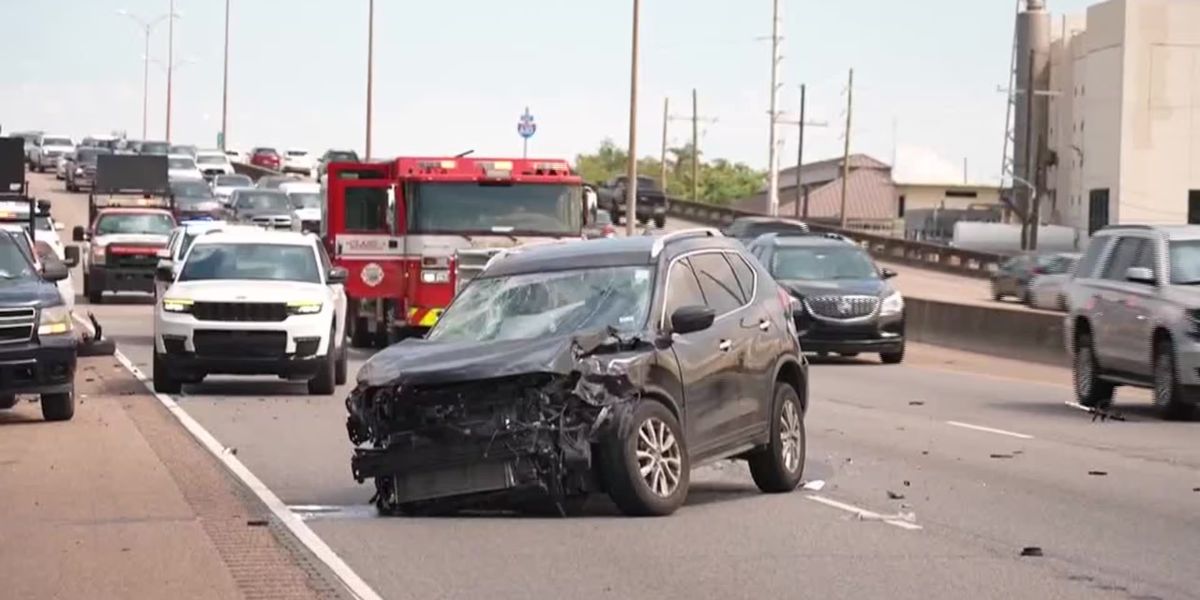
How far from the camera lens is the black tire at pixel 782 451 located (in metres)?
14.8

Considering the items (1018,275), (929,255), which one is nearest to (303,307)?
(1018,275)

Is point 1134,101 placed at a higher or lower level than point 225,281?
higher

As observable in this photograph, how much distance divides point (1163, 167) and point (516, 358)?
74.8m

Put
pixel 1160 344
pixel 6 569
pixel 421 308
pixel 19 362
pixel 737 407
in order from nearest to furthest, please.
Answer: pixel 6 569 < pixel 737 407 < pixel 19 362 < pixel 1160 344 < pixel 421 308

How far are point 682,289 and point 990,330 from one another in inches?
916

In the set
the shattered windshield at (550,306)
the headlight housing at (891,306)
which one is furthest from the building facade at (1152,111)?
the shattered windshield at (550,306)

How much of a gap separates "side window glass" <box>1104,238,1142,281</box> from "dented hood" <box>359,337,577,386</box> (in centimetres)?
1158

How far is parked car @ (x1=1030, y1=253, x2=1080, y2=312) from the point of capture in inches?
2135

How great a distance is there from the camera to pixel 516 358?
12992 mm

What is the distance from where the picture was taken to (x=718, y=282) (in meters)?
14.9

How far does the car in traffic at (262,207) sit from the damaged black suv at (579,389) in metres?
41.9

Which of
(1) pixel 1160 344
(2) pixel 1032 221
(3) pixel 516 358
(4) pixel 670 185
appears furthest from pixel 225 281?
(4) pixel 670 185

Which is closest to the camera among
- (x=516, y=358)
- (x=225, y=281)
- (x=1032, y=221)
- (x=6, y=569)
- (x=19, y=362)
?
(x=6, y=569)

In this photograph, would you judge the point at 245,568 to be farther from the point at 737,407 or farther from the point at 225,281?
the point at 225,281
